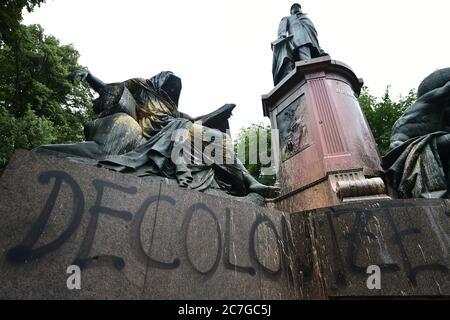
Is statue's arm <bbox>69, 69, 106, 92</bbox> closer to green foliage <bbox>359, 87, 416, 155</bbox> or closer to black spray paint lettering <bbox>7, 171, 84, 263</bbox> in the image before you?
black spray paint lettering <bbox>7, 171, 84, 263</bbox>

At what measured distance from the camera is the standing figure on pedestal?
6.36 metres

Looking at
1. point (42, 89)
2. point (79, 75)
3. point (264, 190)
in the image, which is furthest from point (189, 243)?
point (42, 89)

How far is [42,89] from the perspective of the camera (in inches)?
555

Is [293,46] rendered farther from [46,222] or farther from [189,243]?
[46,222]

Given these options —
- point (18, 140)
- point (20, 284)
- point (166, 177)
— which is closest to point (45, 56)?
point (18, 140)

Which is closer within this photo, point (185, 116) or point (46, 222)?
point (46, 222)

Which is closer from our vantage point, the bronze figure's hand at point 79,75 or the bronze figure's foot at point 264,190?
the bronze figure's foot at point 264,190

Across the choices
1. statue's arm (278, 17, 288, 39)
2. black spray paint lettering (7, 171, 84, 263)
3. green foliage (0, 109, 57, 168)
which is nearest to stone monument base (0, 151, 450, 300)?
black spray paint lettering (7, 171, 84, 263)

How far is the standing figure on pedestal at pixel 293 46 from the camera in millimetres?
6355

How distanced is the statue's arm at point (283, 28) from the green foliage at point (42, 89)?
8.66 metres

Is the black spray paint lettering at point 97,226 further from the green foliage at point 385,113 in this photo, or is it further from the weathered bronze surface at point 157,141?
the green foliage at point 385,113

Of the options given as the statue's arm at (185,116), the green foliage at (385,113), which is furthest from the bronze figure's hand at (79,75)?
the green foliage at (385,113)

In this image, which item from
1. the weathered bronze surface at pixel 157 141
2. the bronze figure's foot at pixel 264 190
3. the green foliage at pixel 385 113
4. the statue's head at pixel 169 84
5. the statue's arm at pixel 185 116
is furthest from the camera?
the green foliage at pixel 385 113

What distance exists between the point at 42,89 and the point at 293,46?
13113 mm
